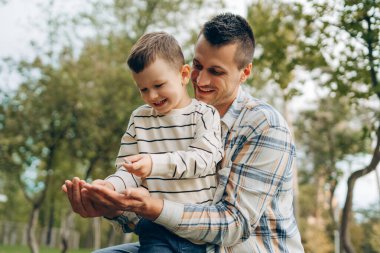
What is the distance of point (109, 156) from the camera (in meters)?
21.9

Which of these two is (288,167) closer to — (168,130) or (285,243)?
(285,243)

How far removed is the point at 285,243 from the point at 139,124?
3.26 ft

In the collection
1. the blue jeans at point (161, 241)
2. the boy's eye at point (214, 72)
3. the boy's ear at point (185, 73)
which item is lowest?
the blue jeans at point (161, 241)

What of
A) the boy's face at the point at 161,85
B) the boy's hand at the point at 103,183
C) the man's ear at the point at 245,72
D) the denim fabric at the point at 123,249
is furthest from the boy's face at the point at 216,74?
the denim fabric at the point at 123,249

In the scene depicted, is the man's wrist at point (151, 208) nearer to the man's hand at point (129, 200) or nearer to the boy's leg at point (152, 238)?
the man's hand at point (129, 200)

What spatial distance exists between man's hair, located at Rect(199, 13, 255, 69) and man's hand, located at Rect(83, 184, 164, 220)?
1090mm

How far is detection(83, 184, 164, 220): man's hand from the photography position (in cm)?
252

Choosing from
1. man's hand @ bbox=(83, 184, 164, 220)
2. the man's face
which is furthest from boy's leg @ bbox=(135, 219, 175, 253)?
the man's face

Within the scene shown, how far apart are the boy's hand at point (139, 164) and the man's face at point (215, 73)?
33.9 inches

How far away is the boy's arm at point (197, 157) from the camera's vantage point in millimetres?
2605

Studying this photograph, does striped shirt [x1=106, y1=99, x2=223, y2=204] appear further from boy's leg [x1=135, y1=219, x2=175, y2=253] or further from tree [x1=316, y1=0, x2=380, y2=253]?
tree [x1=316, y1=0, x2=380, y2=253]

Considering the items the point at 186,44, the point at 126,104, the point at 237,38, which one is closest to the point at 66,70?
the point at 126,104

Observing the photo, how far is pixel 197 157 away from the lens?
2.64m

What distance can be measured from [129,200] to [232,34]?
1.29m
